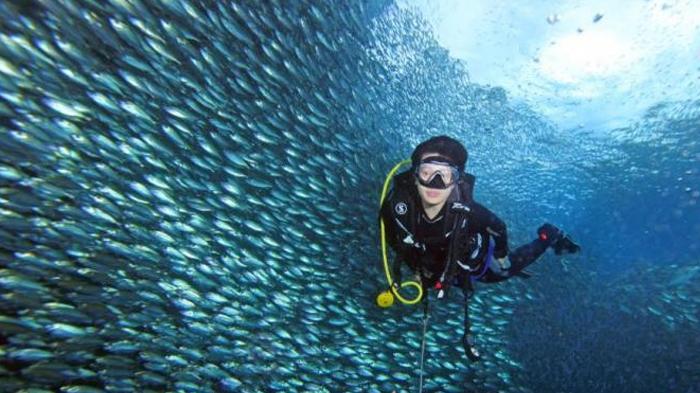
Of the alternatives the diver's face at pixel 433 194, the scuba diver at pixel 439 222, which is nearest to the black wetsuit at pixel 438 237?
the scuba diver at pixel 439 222

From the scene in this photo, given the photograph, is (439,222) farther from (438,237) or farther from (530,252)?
(530,252)

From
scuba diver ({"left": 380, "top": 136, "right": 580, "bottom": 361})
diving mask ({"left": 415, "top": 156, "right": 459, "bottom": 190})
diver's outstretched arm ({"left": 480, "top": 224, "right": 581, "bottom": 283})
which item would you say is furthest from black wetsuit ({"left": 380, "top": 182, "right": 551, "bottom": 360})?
diver's outstretched arm ({"left": 480, "top": 224, "right": 581, "bottom": 283})

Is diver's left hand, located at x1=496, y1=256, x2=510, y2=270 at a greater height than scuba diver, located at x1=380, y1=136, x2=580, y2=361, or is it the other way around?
diver's left hand, located at x1=496, y1=256, x2=510, y2=270

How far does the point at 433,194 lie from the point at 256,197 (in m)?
3.20

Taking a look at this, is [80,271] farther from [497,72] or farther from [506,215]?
[506,215]

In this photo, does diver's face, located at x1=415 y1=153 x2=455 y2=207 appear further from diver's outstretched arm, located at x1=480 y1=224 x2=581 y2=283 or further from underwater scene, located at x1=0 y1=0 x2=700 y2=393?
diver's outstretched arm, located at x1=480 y1=224 x2=581 y2=283

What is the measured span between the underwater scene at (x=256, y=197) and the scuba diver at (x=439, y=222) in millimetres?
442

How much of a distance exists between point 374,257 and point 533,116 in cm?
1229

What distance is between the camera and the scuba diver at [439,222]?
14.6 feet

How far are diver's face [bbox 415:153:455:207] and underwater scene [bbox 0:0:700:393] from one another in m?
1.07

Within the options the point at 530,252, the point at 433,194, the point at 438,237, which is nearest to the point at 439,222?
the point at 438,237

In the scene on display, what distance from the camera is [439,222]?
4539 mm

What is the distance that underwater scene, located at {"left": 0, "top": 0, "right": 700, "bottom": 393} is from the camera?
200 inches

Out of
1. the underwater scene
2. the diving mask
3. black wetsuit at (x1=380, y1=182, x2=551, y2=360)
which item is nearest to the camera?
the diving mask
